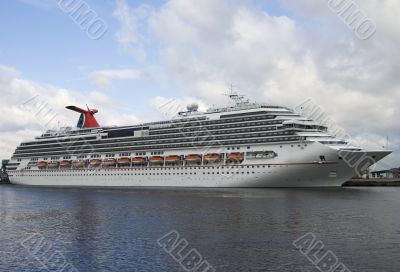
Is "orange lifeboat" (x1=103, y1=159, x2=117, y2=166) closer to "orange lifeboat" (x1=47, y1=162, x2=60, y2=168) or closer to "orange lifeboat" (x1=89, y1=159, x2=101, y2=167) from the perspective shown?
"orange lifeboat" (x1=89, y1=159, x2=101, y2=167)

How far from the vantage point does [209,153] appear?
259 ft

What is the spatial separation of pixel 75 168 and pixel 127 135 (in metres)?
16.1

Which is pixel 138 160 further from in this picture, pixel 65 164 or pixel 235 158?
pixel 65 164

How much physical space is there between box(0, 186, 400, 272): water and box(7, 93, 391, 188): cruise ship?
19.3 metres

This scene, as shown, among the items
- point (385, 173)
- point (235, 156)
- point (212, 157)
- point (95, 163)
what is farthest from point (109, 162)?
point (385, 173)

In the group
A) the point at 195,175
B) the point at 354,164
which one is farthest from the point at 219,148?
the point at 354,164

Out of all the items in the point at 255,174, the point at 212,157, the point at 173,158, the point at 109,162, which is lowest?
the point at 255,174

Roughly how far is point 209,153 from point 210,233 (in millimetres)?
48271

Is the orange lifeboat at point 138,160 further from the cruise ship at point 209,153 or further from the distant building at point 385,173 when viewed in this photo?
the distant building at point 385,173

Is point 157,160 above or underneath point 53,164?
underneath

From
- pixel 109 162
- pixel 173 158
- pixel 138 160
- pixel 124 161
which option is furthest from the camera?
pixel 109 162

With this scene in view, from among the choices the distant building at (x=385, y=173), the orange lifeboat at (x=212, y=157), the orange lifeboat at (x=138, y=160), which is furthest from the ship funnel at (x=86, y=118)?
the distant building at (x=385, y=173)

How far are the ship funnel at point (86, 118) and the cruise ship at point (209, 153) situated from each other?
13.1ft

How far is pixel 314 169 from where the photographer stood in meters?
67.1
